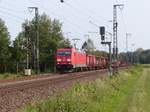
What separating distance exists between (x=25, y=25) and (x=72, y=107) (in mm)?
98852

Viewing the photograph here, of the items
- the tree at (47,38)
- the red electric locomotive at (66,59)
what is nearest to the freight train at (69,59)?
the red electric locomotive at (66,59)

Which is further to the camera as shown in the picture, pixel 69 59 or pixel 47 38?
pixel 47 38

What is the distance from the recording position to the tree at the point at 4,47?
287 feet

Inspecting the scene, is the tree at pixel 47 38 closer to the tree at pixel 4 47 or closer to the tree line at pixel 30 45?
the tree line at pixel 30 45

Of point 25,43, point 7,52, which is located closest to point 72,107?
point 7,52

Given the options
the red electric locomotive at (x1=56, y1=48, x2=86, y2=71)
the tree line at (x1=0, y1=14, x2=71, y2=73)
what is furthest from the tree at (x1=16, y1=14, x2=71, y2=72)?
the red electric locomotive at (x1=56, y1=48, x2=86, y2=71)

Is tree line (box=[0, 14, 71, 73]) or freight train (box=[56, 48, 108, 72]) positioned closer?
freight train (box=[56, 48, 108, 72])

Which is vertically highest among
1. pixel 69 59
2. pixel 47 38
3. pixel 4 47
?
pixel 47 38

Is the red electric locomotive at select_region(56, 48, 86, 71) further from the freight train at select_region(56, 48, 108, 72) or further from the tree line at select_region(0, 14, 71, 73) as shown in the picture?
the tree line at select_region(0, 14, 71, 73)

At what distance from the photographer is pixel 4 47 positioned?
9131 cm

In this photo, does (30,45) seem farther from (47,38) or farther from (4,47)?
(4,47)

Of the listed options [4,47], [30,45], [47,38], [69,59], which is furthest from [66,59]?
[47,38]

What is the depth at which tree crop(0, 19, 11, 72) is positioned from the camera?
8756cm

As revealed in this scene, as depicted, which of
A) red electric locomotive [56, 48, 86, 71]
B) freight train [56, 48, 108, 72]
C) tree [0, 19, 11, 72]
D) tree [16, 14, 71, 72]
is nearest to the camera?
red electric locomotive [56, 48, 86, 71]
